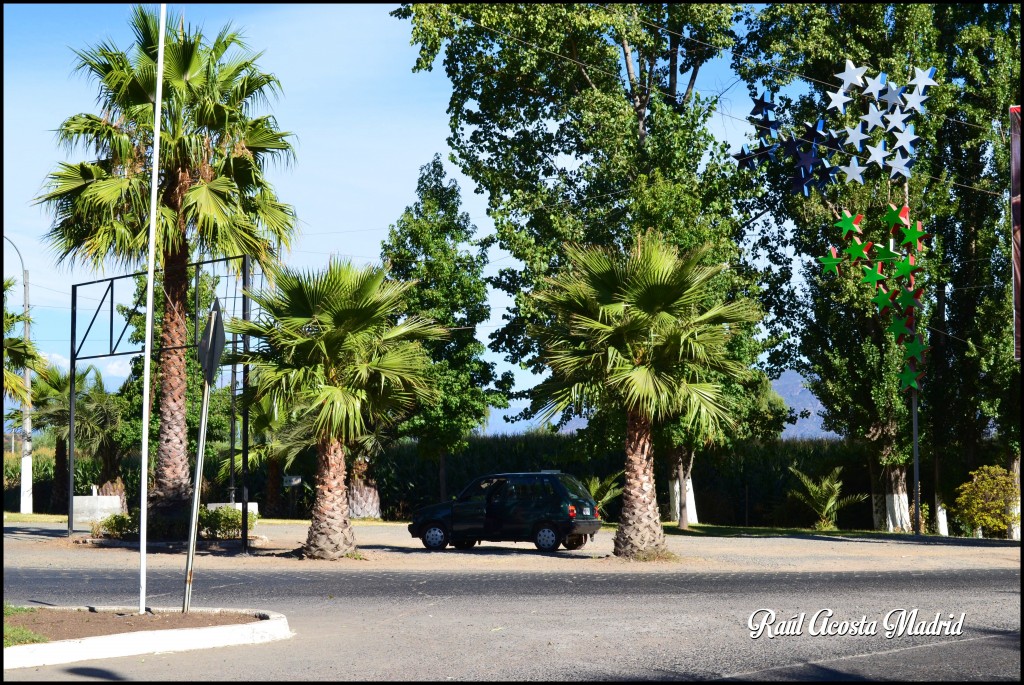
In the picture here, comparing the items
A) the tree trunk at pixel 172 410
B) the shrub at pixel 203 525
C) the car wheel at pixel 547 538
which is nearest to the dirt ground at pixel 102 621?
the car wheel at pixel 547 538

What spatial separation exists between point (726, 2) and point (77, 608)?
27.2 metres

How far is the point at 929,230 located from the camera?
30.7 m

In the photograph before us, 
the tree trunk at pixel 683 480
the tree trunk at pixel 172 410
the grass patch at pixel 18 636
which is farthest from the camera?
the tree trunk at pixel 683 480

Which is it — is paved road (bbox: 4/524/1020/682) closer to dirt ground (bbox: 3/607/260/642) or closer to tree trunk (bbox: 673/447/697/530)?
dirt ground (bbox: 3/607/260/642)

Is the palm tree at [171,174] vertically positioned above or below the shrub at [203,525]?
above

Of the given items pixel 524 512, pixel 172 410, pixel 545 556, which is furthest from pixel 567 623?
pixel 172 410

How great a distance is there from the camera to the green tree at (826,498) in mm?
32594

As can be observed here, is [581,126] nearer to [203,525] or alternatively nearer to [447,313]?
[447,313]

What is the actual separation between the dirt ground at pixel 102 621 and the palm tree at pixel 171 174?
37.1ft

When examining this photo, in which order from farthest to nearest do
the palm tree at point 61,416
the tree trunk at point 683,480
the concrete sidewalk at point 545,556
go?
1. the palm tree at point 61,416
2. the tree trunk at point 683,480
3. the concrete sidewalk at point 545,556

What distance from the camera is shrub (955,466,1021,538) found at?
2736 cm

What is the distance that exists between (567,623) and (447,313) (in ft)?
76.3

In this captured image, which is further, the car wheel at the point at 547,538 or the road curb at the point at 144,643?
the car wheel at the point at 547,538

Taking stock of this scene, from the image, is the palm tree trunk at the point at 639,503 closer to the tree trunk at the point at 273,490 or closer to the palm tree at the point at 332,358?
the palm tree at the point at 332,358
